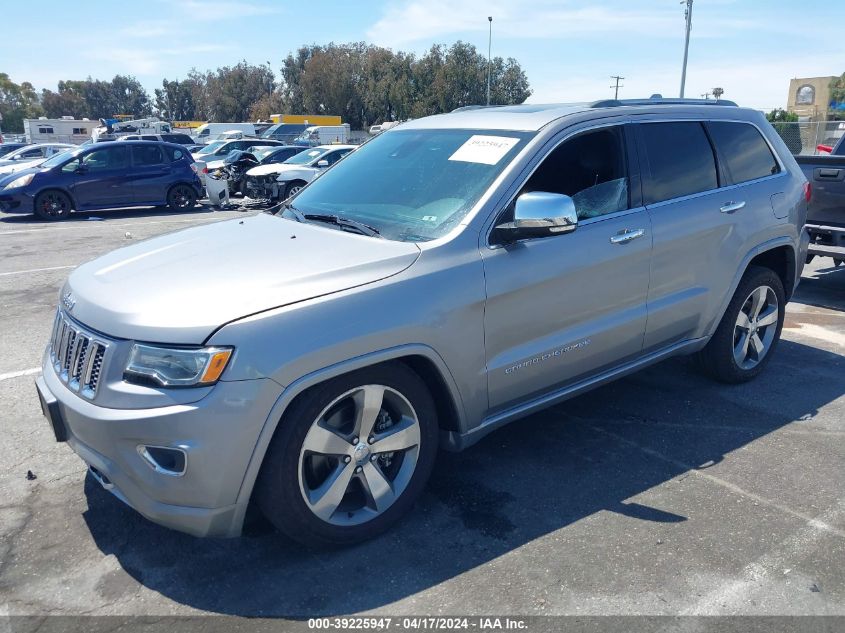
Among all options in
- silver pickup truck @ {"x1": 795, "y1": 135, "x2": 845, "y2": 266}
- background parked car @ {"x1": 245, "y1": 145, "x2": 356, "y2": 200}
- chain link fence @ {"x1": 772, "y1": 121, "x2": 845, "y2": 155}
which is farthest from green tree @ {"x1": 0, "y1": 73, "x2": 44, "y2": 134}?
silver pickup truck @ {"x1": 795, "y1": 135, "x2": 845, "y2": 266}

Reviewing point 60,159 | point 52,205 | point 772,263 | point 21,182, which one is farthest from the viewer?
point 60,159

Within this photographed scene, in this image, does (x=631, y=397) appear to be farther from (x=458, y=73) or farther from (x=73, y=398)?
(x=458, y=73)

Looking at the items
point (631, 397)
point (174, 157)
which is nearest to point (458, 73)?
point (174, 157)

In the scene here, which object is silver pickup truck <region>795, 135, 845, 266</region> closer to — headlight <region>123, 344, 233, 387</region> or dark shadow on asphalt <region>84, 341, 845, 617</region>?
dark shadow on asphalt <region>84, 341, 845, 617</region>

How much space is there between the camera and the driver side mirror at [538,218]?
322cm

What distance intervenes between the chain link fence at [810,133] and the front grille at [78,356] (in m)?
23.5

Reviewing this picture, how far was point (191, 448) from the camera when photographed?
253 cm

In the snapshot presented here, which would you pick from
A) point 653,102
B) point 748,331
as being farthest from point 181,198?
point 748,331

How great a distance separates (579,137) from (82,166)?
14.2 meters

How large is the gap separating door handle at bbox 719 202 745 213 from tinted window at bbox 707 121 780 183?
19cm

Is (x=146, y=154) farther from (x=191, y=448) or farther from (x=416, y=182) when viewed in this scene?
(x=191, y=448)

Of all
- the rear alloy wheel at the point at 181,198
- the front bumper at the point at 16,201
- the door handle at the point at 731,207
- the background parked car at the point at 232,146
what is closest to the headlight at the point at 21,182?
the front bumper at the point at 16,201

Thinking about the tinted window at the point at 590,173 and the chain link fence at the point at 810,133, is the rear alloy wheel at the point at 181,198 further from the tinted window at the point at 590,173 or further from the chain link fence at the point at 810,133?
the chain link fence at the point at 810,133

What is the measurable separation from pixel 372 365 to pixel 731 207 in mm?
2789
